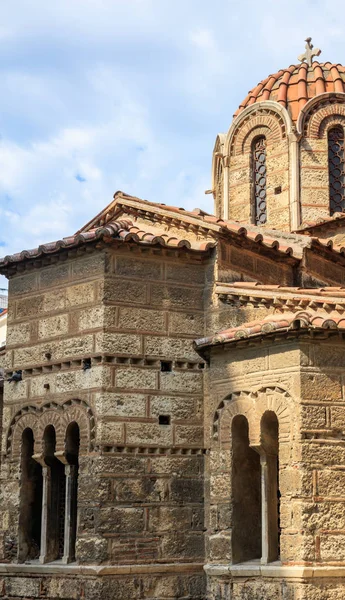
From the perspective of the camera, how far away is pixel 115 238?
39.5ft

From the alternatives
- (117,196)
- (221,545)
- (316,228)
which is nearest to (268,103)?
(316,228)

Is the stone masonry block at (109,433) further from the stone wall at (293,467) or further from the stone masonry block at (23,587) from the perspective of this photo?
the stone masonry block at (23,587)

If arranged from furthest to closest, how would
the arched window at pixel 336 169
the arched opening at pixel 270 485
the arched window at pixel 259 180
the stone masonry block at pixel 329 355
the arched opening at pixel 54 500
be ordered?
the arched window at pixel 259 180, the arched window at pixel 336 169, the arched opening at pixel 54 500, the arched opening at pixel 270 485, the stone masonry block at pixel 329 355

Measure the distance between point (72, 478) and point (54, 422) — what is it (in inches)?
28.4

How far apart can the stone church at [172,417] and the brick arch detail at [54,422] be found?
0.8 inches

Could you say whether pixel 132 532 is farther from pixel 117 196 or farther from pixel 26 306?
pixel 117 196

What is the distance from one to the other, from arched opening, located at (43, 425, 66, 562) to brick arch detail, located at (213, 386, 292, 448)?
7.23 ft

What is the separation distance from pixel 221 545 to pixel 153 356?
239cm

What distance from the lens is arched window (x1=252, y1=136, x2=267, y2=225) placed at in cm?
1683

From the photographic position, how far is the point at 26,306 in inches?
512

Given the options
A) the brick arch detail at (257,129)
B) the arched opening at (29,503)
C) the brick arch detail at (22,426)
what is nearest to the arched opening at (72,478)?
the brick arch detail at (22,426)

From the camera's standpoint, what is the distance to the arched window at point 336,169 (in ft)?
54.2

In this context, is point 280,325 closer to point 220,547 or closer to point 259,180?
point 220,547

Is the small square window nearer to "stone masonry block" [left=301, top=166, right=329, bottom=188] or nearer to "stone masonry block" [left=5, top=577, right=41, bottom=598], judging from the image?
"stone masonry block" [left=5, top=577, right=41, bottom=598]
